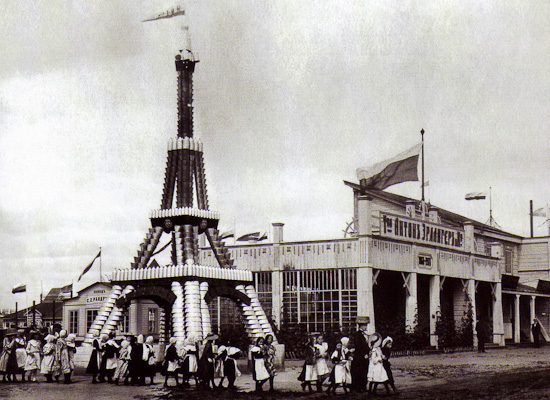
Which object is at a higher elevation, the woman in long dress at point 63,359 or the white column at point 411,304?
the white column at point 411,304

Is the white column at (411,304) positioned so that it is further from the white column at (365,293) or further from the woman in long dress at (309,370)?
the woman in long dress at (309,370)

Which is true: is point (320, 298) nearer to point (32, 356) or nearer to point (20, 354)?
point (20, 354)

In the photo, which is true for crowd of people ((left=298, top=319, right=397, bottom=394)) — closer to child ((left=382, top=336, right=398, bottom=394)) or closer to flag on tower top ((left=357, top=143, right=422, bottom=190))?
child ((left=382, top=336, right=398, bottom=394))

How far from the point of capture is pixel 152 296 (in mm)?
25859

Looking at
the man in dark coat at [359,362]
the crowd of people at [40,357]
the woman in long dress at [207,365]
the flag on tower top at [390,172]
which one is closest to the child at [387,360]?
the man in dark coat at [359,362]

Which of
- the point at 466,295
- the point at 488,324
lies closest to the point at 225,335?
Answer: the point at 466,295

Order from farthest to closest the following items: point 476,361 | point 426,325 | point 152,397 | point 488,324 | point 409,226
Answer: point 488,324
point 426,325
point 409,226
point 476,361
point 152,397

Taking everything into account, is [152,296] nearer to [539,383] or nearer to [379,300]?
[539,383]

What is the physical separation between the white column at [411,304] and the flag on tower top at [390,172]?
4.11m

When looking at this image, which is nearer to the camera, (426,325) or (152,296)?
(152,296)

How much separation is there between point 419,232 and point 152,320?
2251 centimetres

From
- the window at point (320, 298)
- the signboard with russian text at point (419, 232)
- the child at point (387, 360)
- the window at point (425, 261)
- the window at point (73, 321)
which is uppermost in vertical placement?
the signboard with russian text at point (419, 232)

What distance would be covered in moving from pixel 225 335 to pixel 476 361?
1025cm

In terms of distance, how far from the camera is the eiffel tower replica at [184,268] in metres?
24.5
